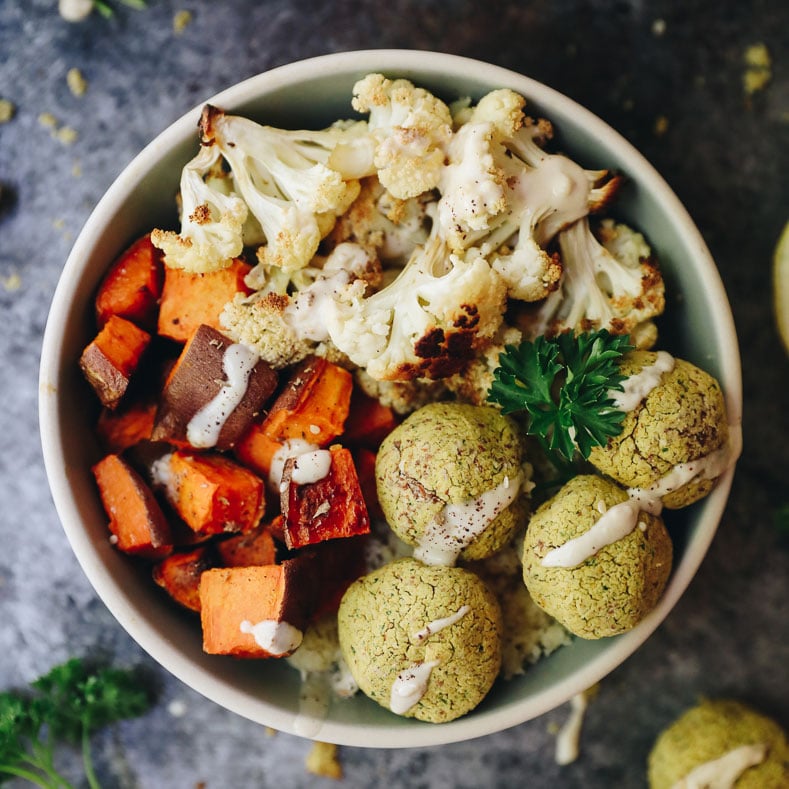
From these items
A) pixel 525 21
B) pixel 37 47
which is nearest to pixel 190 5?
pixel 37 47

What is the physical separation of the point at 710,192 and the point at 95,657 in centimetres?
187

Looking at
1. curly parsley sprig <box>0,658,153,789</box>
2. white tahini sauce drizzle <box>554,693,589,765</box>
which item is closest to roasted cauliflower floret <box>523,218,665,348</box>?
white tahini sauce drizzle <box>554,693,589,765</box>

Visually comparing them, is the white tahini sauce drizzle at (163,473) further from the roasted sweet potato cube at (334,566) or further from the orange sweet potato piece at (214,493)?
the roasted sweet potato cube at (334,566)

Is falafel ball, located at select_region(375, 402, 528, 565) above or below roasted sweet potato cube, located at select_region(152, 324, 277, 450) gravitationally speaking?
below

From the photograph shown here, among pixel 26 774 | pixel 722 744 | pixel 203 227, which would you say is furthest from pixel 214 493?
pixel 722 744

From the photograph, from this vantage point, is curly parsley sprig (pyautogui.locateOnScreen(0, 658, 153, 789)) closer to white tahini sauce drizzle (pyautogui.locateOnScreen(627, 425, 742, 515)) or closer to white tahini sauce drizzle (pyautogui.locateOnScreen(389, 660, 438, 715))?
white tahini sauce drizzle (pyautogui.locateOnScreen(389, 660, 438, 715))

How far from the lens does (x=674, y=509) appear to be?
1573 mm

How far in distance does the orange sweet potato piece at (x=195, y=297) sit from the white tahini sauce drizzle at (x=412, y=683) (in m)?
0.73

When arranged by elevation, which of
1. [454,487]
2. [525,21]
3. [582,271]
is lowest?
[454,487]

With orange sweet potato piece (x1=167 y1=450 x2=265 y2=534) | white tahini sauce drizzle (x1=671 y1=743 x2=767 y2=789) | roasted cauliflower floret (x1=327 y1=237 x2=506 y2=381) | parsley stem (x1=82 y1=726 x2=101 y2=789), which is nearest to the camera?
roasted cauliflower floret (x1=327 y1=237 x2=506 y2=381)

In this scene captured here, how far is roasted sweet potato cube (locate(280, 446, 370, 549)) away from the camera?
4.86 ft

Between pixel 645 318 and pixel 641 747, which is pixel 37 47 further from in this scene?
pixel 641 747

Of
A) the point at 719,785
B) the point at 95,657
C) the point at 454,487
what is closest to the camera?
the point at 454,487

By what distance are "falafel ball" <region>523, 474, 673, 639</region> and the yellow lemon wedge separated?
72cm
